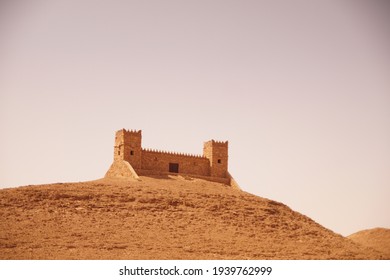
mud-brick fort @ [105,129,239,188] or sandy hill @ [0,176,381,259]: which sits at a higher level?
mud-brick fort @ [105,129,239,188]

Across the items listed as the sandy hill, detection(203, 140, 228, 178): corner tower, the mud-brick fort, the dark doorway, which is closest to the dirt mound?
the sandy hill

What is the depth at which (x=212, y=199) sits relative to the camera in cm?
3238

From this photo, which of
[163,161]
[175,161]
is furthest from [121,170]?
[175,161]

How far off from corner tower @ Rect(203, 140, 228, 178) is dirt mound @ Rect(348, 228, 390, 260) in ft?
39.5

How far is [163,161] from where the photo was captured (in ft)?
135

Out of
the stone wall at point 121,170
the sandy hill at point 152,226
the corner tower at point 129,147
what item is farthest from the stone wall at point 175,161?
the sandy hill at point 152,226

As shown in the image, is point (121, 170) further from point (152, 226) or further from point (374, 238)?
point (374, 238)

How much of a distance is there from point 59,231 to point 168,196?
8109 millimetres

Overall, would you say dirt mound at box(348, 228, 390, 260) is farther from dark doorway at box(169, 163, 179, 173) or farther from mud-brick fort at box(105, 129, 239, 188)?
dark doorway at box(169, 163, 179, 173)

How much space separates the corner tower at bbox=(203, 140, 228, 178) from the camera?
1708 inches

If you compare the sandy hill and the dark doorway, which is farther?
the dark doorway

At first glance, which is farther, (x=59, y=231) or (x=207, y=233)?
(x=207, y=233)

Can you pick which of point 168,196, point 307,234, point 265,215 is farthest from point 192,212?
point 307,234

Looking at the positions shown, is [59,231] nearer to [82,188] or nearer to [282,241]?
[82,188]
